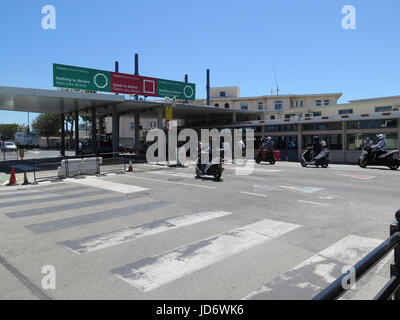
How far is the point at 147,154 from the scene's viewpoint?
29.3m

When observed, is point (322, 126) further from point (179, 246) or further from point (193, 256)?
point (193, 256)

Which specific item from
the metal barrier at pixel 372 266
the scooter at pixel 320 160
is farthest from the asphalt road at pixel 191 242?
the scooter at pixel 320 160

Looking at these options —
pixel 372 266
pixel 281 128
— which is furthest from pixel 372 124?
pixel 372 266

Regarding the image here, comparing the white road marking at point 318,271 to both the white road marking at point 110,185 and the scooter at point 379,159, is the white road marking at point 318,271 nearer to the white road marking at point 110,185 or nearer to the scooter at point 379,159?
the white road marking at point 110,185

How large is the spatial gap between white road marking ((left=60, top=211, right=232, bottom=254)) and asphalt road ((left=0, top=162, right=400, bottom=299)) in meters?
0.02

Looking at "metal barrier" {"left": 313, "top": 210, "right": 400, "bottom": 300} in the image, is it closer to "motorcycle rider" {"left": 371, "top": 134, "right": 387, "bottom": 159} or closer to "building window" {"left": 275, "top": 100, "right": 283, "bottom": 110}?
"motorcycle rider" {"left": 371, "top": 134, "right": 387, "bottom": 159}

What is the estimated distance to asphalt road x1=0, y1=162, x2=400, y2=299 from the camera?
3.90 meters

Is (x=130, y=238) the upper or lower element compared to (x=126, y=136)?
lower

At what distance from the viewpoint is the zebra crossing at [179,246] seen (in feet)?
13.1

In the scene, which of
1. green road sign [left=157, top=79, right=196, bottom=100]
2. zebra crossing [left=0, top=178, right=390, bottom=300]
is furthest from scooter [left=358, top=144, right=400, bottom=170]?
green road sign [left=157, top=79, right=196, bottom=100]

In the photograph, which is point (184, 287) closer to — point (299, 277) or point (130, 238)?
point (299, 277)

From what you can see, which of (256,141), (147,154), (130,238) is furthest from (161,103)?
(130,238)

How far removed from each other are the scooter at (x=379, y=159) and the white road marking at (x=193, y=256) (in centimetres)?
1386

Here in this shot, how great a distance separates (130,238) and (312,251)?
3.28m
